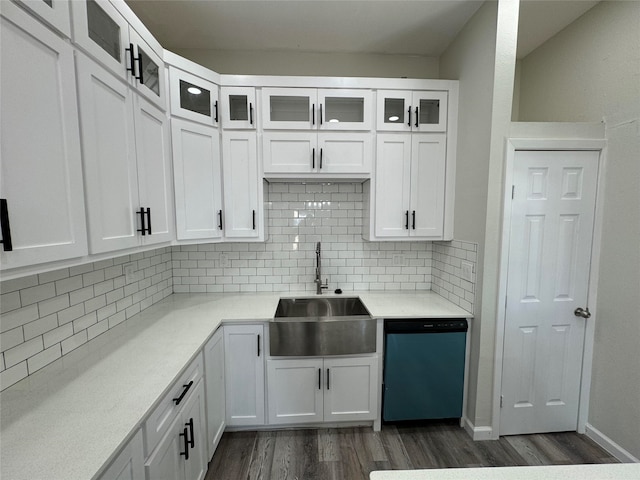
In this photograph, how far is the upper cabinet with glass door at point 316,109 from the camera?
2.09 m

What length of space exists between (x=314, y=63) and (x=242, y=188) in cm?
135

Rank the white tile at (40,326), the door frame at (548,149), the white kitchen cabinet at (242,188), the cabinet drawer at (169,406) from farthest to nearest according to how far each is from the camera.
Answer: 1. the white kitchen cabinet at (242,188)
2. the door frame at (548,149)
3. the white tile at (40,326)
4. the cabinet drawer at (169,406)

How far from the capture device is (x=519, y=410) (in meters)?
1.98

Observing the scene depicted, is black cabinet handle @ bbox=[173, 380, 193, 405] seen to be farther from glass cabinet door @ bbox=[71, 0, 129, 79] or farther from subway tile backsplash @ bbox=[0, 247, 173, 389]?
glass cabinet door @ bbox=[71, 0, 129, 79]

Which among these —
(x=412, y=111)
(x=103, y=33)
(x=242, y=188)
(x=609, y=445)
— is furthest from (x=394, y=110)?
(x=609, y=445)

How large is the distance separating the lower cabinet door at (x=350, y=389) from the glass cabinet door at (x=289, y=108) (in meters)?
1.83

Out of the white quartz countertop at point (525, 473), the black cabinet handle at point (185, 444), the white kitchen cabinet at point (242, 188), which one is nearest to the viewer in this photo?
the white quartz countertop at point (525, 473)

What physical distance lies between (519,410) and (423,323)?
962 mm

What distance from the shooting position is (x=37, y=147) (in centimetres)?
87

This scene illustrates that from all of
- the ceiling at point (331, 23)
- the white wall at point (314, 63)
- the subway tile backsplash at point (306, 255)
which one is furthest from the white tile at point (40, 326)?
the white wall at point (314, 63)

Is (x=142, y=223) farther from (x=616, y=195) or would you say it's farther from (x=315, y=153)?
(x=616, y=195)

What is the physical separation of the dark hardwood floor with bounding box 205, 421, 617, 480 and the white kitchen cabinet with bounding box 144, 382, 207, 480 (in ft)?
1.16

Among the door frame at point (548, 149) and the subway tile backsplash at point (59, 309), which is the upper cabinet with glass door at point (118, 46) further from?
the door frame at point (548, 149)

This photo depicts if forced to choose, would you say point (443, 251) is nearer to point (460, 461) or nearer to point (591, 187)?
point (591, 187)
